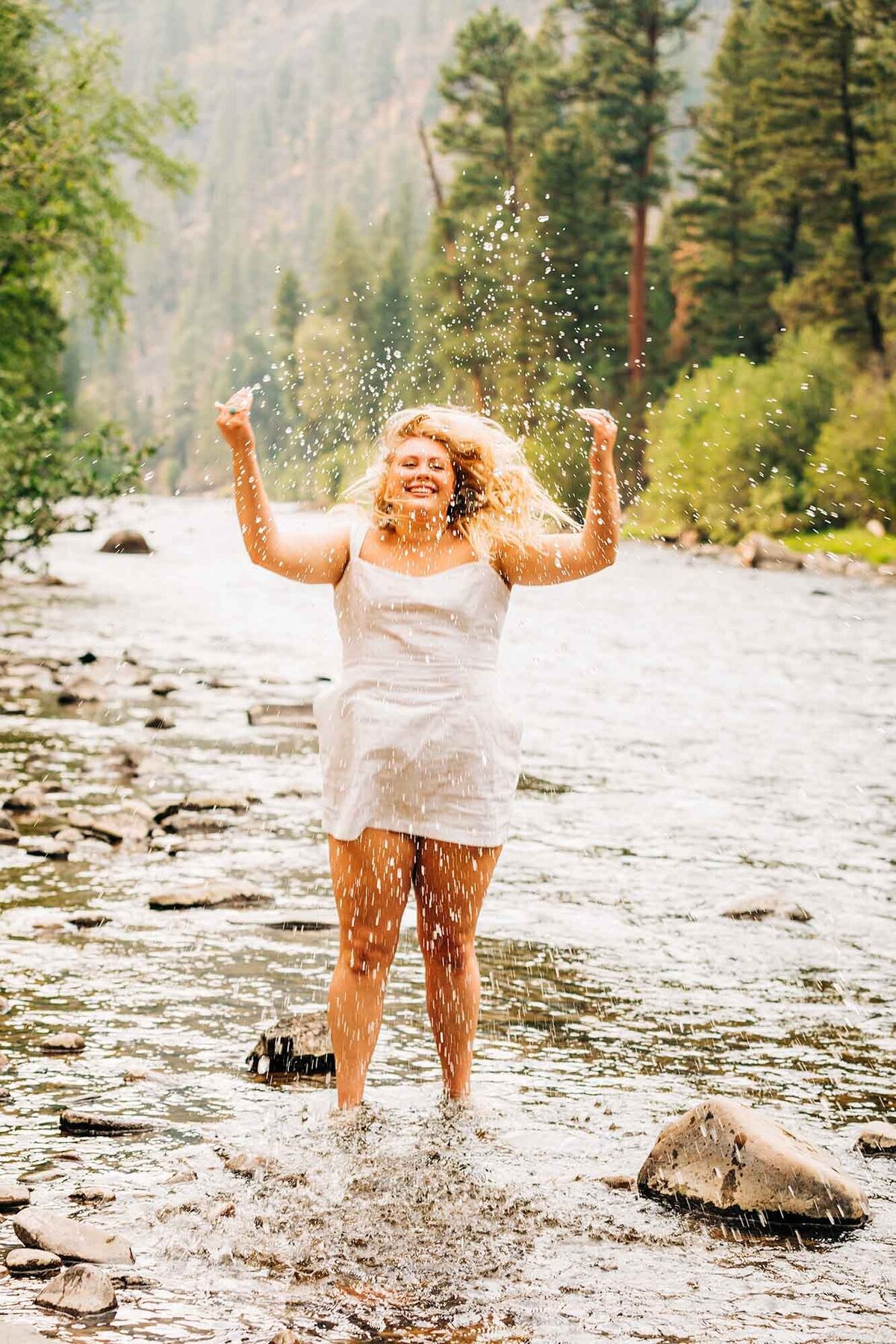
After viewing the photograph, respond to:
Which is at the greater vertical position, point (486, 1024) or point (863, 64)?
point (863, 64)

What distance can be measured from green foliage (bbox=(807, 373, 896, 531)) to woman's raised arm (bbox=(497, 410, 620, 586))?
3865 centimetres

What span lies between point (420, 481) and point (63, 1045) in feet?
8.34

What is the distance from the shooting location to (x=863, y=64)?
164ft

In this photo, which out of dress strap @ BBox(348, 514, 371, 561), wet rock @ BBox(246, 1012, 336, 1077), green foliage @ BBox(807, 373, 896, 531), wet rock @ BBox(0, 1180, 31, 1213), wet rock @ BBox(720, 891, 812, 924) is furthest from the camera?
green foliage @ BBox(807, 373, 896, 531)

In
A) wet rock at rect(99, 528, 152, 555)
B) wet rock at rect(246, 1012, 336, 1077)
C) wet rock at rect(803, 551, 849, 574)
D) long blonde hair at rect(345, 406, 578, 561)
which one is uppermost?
long blonde hair at rect(345, 406, 578, 561)

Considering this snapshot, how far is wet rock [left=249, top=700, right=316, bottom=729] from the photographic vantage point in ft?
48.6

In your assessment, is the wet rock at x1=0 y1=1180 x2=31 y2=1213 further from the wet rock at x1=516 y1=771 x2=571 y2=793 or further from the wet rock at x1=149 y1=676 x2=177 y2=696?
the wet rock at x1=149 y1=676 x2=177 y2=696

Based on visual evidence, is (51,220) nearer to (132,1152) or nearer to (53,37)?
(53,37)

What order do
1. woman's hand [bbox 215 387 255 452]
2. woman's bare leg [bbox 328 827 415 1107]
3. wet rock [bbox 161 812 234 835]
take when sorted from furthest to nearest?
wet rock [bbox 161 812 234 835] → woman's bare leg [bbox 328 827 415 1107] → woman's hand [bbox 215 387 255 452]

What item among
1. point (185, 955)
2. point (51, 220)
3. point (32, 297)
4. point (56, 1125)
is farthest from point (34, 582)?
point (56, 1125)

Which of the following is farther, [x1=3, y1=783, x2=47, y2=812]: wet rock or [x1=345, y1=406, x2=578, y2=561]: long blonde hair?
[x1=3, y1=783, x2=47, y2=812]: wet rock

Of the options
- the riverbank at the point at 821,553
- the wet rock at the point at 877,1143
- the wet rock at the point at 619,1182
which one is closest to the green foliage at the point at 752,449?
the riverbank at the point at 821,553

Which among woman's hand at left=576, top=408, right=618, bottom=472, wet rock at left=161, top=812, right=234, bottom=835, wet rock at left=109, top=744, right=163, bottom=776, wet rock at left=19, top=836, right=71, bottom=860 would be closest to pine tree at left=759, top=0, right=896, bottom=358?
wet rock at left=109, top=744, right=163, bottom=776

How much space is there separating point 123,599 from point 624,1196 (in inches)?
949
